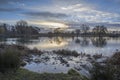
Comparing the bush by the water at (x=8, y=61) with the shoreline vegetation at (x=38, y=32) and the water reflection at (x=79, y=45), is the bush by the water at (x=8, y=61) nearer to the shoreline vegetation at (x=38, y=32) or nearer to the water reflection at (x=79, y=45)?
the water reflection at (x=79, y=45)

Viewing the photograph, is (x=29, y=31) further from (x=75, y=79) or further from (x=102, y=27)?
(x=75, y=79)

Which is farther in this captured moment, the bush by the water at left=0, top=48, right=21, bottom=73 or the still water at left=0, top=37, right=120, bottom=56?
the still water at left=0, top=37, right=120, bottom=56

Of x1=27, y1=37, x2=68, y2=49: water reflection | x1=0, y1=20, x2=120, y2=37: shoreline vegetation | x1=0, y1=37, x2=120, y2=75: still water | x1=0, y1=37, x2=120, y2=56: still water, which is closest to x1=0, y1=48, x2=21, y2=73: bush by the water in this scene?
x1=0, y1=37, x2=120, y2=75: still water

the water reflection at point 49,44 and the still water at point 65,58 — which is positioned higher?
the still water at point 65,58

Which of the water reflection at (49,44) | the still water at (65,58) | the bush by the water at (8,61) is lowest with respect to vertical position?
the water reflection at (49,44)

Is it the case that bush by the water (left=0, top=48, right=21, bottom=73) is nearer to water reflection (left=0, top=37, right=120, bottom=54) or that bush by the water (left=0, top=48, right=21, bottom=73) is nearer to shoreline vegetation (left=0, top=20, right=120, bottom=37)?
water reflection (left=0, top=37, right=120, bottom=54)

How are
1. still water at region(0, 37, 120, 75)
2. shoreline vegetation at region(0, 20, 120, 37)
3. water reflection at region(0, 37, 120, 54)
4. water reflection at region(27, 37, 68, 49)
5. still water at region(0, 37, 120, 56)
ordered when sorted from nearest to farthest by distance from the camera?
still water at region(0, 37, 120, 75)
still water at region(0, 37, 120, 56)
water reflection at region(0, 37, 120, 54)
water reflection at region(27, 37, 68, 49)
shoreline vegetation at region(0, 20, 120, 37)

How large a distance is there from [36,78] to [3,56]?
2.14 meters

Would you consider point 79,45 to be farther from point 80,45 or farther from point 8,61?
point 8,61

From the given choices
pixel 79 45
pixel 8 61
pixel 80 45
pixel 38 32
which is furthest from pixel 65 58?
pixel 38 32

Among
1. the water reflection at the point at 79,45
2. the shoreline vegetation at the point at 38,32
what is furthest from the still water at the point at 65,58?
the shoreline vegetation at the point at 38,32

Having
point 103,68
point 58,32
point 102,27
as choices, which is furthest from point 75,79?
point 58,32

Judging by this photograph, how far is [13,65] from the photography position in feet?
29.6

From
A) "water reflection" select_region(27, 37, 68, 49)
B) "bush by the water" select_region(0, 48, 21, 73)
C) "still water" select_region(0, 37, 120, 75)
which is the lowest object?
"water reflection" select_region(27, 37, 68, 49)
